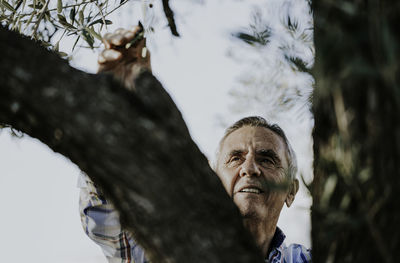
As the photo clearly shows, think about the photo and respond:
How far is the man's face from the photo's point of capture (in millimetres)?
3654

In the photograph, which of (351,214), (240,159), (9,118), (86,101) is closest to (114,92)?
(86,101)

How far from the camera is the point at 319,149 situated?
1.10m

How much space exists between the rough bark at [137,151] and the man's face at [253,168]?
2.54 meters

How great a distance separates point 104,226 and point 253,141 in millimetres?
1644

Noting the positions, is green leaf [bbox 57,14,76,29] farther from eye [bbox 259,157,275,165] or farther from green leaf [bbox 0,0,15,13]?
eye [bbox 259,157,275,165]

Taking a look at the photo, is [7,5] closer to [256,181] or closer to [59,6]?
[59,6]

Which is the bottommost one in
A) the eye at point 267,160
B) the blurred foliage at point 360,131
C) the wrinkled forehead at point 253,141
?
the blurred foliage at point 360,131

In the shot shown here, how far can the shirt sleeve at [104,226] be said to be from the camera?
2.70 metres

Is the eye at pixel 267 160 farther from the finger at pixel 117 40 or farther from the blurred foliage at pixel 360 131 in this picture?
the blurred foliage at pixel 360 131

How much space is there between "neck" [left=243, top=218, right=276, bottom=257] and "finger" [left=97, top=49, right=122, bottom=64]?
245cm

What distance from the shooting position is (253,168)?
12.3 feet

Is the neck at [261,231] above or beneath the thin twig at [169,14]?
beneath

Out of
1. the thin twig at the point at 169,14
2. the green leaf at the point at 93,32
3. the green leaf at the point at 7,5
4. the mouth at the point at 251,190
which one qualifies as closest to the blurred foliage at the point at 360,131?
the thin twig at the point at 169,14

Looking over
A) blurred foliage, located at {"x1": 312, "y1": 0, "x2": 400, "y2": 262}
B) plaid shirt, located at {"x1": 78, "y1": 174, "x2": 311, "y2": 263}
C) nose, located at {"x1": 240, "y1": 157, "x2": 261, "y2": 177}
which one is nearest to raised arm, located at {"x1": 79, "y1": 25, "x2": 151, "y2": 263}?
plaid shirt, located at {"x1": 78, "y1": 174, "x2": 311, "y2": 263}
